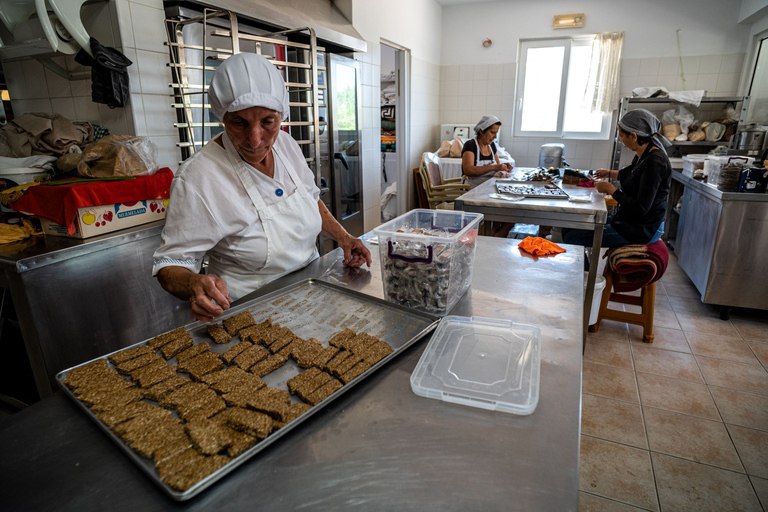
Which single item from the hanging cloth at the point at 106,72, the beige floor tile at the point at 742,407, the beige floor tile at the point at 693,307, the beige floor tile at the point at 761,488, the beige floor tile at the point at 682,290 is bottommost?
the beige floor tile at the point at 761,488

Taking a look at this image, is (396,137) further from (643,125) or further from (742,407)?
(742,407)

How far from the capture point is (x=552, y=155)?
5910 mm

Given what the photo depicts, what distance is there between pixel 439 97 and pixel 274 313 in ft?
21.0

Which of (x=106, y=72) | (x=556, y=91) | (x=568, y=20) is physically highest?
(x=568, y=20)

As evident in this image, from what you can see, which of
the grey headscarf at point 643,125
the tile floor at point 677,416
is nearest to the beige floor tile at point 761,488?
the tile floor at point 677,416

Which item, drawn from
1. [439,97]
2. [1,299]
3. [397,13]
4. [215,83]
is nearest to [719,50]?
[439,97]

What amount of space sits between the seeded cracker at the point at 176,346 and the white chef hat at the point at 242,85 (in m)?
0.68

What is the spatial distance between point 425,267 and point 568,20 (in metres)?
6.14

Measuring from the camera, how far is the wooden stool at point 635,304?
293 centimetres

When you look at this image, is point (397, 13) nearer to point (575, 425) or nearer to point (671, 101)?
point (671, 101)

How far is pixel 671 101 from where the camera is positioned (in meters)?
5.17

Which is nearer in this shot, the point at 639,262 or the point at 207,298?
the point at 207,298

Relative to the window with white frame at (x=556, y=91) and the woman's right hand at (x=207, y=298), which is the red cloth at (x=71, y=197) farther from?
the window with white frame at (x=556, y=91)

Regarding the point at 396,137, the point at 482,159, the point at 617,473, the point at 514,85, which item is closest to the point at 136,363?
the point at 617,473
